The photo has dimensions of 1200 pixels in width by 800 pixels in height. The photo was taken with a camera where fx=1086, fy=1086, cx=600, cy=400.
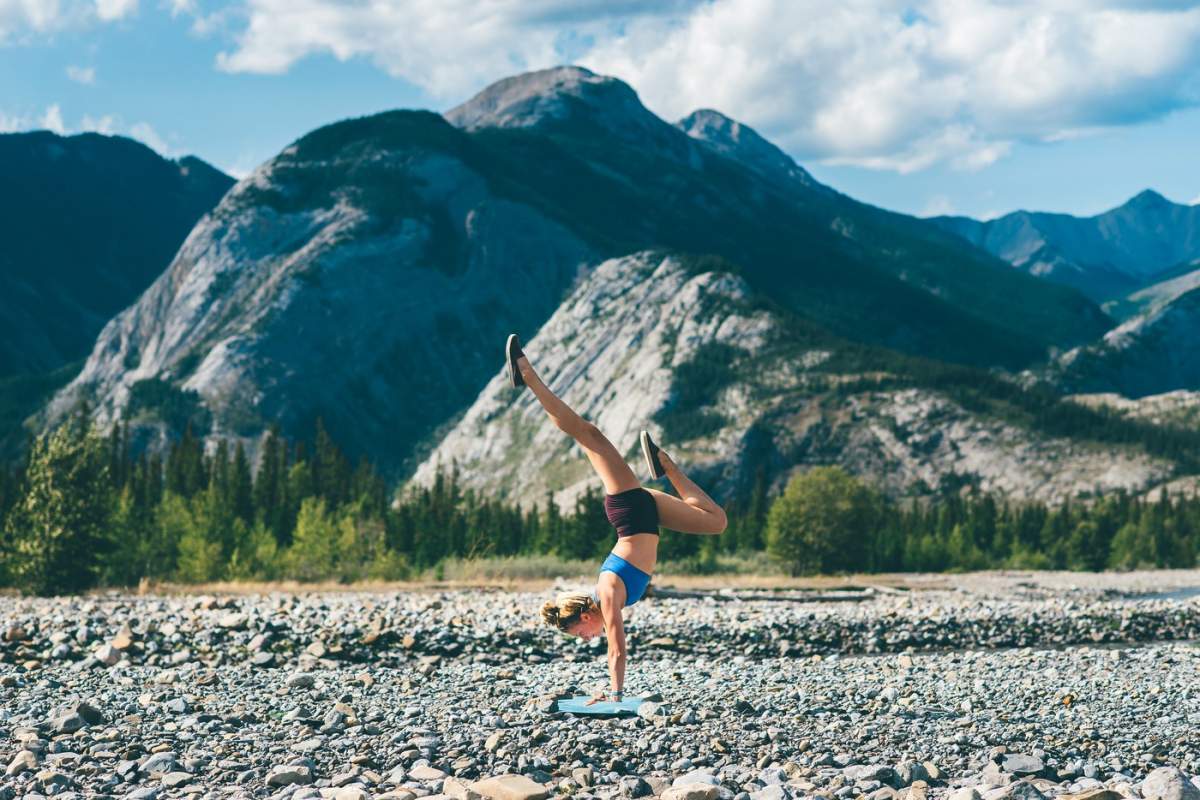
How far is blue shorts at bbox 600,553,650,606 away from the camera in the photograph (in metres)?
11.8

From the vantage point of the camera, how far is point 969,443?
559 feet

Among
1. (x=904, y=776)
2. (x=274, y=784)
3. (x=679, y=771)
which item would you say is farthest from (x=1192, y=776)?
(x=274, y=784)

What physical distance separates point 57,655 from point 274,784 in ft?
36.8

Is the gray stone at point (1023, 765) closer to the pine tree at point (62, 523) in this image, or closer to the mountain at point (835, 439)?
the pine tree at point (62, 523)

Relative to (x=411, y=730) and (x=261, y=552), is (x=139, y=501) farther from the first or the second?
(x=411, y=730)

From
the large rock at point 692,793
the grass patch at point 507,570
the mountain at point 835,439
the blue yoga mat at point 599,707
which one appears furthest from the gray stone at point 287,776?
the mountain at point 835,439

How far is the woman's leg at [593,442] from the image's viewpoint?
36.7ft

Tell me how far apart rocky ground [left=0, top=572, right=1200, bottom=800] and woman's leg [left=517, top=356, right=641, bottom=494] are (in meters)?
3.53

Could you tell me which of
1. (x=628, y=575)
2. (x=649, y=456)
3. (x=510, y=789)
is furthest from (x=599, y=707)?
(x=649, y=456)

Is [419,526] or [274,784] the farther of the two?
[419,526]

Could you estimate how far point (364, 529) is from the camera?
7938 cm

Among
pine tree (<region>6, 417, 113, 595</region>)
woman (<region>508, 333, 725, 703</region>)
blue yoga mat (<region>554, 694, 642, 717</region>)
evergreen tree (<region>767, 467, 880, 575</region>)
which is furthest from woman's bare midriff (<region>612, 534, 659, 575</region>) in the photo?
evergreen tree (<region>767, 467, 880, 575</region>)

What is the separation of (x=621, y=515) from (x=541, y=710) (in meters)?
5.91

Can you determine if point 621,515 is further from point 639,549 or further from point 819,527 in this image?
point 819,527
